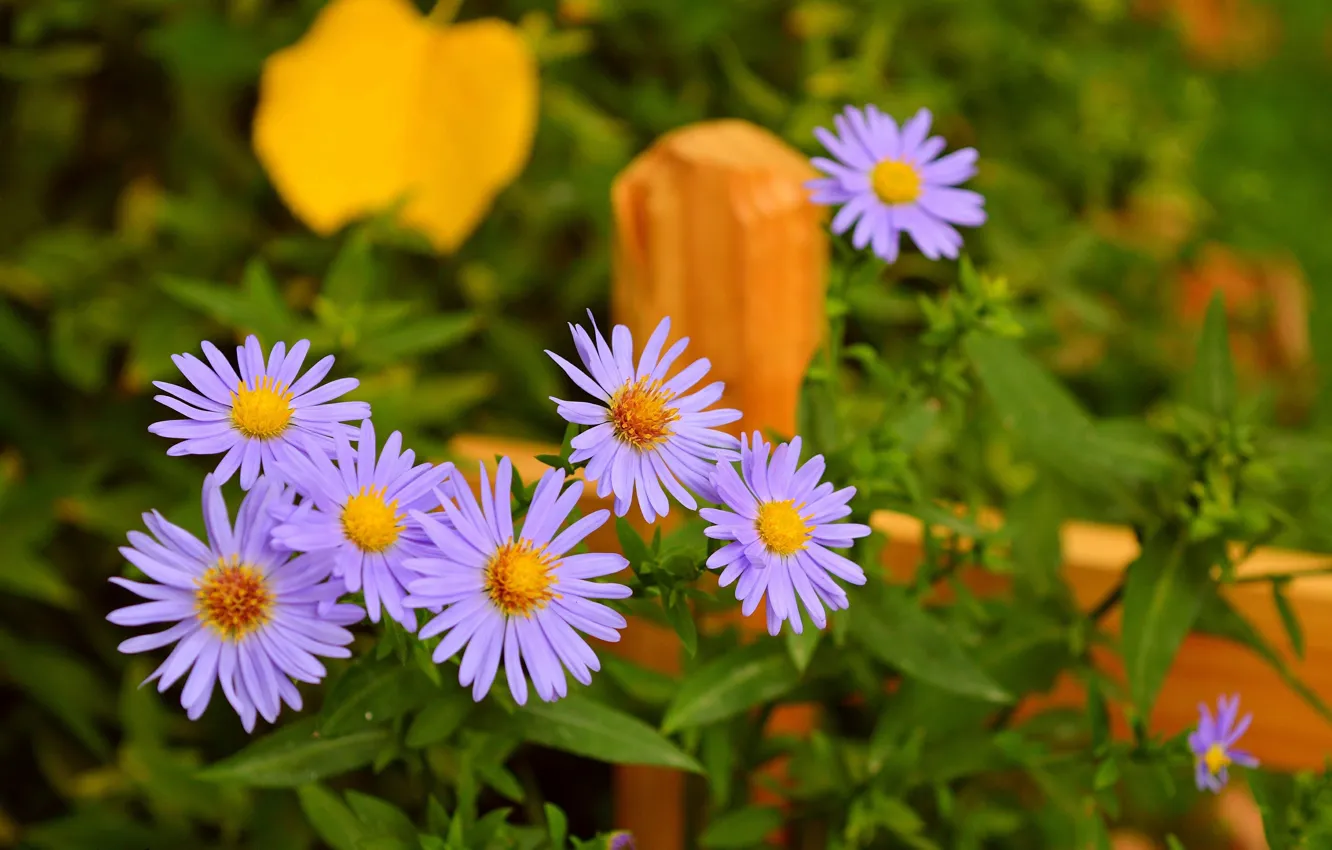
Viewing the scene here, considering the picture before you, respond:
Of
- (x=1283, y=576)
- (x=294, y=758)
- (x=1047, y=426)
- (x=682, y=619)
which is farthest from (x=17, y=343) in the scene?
(x=1283, y=576)

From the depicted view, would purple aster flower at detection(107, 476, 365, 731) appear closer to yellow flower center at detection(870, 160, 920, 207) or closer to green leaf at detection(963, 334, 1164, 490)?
yellow flower center at detection(870, 160, 920, 207)

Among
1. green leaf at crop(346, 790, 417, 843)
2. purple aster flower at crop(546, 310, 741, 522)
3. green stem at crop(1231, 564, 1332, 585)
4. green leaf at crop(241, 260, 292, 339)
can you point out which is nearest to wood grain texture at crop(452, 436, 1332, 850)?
green stem at crop(1231, 564, 1332, 585)

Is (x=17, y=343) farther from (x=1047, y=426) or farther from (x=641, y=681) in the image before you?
(x=1047, y=426)

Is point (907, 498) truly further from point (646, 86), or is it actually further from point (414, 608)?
point (646, 86)

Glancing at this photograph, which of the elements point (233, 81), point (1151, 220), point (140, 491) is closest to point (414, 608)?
point (140, 491)

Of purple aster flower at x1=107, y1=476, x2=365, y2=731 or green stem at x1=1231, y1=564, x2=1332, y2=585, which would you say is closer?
purple aster flower at x1=107, y1=476, x2=365, y2=731

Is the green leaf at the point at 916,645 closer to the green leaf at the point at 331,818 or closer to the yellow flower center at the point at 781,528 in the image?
the yellow flower center at the point at 781,528
